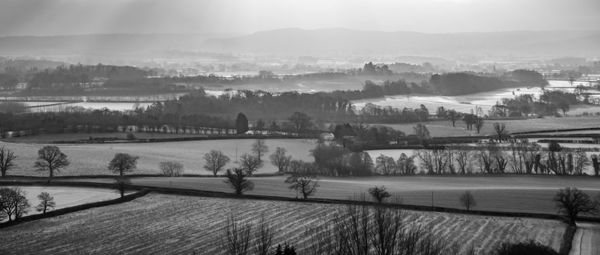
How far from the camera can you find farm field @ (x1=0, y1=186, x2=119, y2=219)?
3139 cm

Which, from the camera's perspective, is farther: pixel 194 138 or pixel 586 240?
pixel 194 138

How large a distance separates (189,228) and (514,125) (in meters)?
45.2

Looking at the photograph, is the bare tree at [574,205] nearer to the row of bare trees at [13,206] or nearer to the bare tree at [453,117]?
the row of bare trees at [13,206]

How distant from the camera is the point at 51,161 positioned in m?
39.5

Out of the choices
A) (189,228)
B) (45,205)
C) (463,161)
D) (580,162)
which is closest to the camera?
(189,228)

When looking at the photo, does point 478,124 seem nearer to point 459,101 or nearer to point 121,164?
point 121,164

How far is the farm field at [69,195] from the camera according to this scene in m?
31.4

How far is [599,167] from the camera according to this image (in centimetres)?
4016

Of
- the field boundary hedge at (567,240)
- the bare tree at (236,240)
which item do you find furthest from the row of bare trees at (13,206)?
the field boundary hedge at (567,240)

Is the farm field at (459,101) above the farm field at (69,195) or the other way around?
above

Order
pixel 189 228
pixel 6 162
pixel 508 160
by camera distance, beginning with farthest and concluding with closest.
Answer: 1. pixel 508 160
2. pixel 6 162
3. pixel 189 228

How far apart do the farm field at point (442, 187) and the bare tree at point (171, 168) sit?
258cm

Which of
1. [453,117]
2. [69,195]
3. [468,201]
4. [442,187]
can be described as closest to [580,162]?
[442,187]

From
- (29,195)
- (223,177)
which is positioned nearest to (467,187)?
(223,177)
